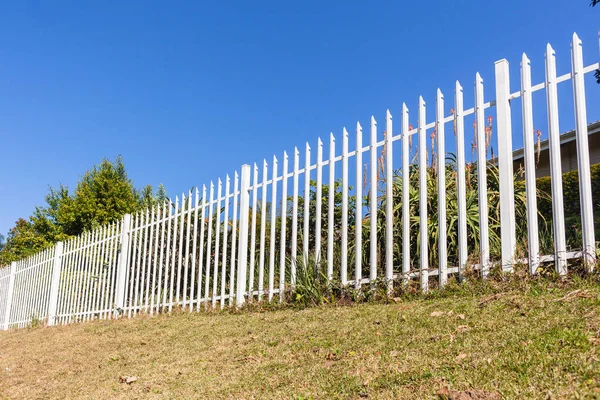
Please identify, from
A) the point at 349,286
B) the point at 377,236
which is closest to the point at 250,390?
the point at 349,286

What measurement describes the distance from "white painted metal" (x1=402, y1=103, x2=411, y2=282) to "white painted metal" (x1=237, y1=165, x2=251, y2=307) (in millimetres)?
2610

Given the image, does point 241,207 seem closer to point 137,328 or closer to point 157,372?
point 137,328

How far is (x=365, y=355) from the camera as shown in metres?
3.76

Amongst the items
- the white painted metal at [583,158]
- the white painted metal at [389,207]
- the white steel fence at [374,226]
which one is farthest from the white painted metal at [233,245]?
Result: the white painted metal at [583,158]

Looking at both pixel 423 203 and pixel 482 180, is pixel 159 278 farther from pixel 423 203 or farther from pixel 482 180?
pixel 482 180

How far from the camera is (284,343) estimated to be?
469 cm

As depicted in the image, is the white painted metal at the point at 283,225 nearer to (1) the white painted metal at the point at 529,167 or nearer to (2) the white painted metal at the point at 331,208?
(2) the white painted metal at the point at 331,208

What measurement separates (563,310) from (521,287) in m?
0.86

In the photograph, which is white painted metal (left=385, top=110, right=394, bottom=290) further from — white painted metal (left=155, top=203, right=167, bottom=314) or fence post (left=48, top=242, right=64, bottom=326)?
fence post (left=48, top=242, right=64, bottom=326)

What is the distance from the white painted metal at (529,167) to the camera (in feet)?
15.7

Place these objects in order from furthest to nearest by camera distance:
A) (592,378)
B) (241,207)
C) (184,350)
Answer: (241,207) → (184,350) → (592,378)

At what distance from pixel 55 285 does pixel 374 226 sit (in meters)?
9.07

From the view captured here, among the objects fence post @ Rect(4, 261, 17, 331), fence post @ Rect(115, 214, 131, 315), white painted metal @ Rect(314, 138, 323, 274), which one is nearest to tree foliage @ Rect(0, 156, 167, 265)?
fence post @ Rect(4, 261, 17, 331)

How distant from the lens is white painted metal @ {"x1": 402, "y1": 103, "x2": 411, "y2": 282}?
5598 millimetres
